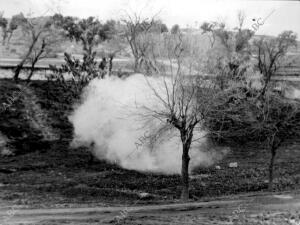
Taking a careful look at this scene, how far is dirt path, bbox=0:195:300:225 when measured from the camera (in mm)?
18703

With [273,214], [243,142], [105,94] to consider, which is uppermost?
[105,94]

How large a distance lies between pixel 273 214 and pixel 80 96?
24339mm

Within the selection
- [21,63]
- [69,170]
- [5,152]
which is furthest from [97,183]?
[21,63]

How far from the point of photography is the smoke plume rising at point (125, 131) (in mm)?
32781

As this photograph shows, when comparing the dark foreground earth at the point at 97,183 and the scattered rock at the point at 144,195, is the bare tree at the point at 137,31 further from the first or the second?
the scattered rock at the point at 144,195

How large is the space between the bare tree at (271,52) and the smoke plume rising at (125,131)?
37.9 ft

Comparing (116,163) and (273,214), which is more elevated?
(273,214)

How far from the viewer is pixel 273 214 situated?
19.5m

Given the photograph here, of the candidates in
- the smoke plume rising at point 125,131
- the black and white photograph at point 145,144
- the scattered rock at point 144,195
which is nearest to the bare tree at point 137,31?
the black and white photograph at point 145,144

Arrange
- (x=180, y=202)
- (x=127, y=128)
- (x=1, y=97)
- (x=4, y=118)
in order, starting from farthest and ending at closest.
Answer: (x=1, y=97) → (x=4, y=118) → (x=127, y=128) → (x=180, y=202)

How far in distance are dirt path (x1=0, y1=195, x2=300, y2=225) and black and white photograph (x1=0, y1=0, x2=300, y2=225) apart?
0.16 feet

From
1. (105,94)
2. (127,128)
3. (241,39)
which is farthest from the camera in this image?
(241,39)

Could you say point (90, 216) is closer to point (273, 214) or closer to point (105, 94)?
point (273, 214)

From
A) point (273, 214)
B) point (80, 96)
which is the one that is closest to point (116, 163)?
point (80, 96)
